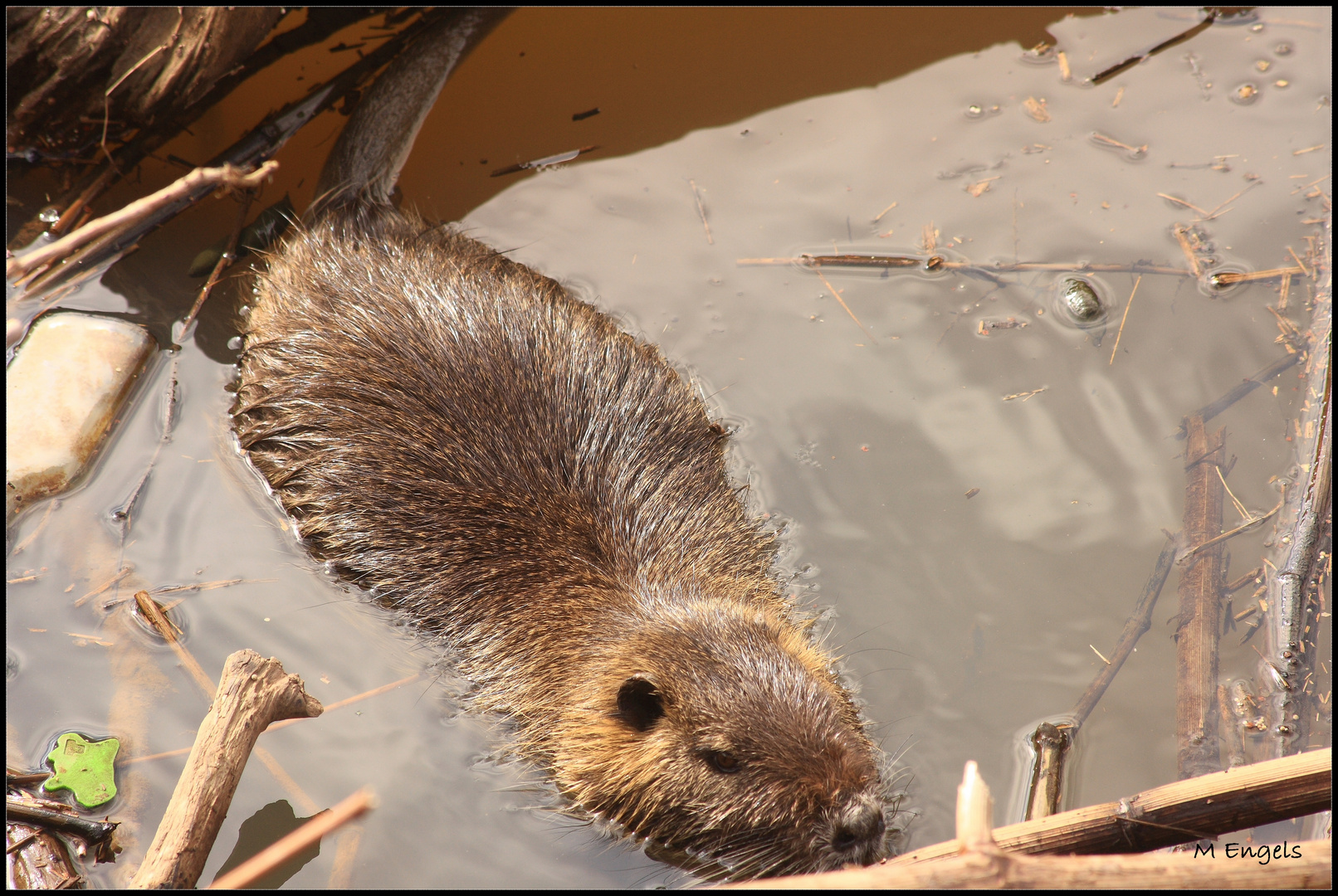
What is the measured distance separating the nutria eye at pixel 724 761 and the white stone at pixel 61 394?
104 inches

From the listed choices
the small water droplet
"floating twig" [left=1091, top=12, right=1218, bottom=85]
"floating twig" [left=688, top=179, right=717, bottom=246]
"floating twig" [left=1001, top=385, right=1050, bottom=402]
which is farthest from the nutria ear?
the small water droplet

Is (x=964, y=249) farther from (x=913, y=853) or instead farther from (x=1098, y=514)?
(x=913, y=853)

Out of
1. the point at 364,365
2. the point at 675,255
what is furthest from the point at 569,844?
the point at 675,255

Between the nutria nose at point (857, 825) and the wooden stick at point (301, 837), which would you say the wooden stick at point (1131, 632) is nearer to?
the nutria nose at point (857, 825)

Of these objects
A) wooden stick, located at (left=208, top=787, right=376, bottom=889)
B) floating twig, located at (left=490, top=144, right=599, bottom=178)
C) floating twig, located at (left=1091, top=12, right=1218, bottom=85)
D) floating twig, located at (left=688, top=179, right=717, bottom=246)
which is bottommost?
wooden stick, located at (left=208, top=787, right=376, bottom=889)

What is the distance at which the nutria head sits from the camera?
8.79 ft

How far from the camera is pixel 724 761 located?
2.79 metres

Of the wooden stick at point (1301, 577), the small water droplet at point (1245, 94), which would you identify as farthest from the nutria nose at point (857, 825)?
the small water droplet at point (1245, 94)

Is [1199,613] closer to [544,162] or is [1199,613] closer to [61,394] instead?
[544,162]

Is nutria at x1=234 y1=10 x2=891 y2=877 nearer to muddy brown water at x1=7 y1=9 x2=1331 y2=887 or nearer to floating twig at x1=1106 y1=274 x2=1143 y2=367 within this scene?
muddy brown water at x1=7 y1=9 x2=1331 y2=887

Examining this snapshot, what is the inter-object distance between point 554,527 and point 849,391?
4.57 ft

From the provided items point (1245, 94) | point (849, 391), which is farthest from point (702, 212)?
point (1245, 94)

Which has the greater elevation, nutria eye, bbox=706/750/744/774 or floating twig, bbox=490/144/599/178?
floating twig, bbox=490/144/599/178
